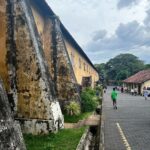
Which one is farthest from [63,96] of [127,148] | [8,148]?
[8,148]

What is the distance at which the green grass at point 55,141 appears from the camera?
10531 mm

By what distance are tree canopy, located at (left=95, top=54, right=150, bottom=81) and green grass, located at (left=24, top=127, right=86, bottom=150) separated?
85190mm

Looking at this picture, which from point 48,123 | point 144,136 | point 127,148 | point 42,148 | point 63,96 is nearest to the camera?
point 42,148

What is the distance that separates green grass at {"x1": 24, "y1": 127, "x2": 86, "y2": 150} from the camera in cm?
1053

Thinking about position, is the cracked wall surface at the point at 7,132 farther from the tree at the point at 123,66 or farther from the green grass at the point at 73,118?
the tree at the point at 123,66

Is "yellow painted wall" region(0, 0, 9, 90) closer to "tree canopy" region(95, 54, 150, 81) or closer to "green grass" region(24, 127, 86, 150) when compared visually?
"green grass" region(24, 127, 86, 150)

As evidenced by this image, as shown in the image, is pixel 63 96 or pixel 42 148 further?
pixel 63 96

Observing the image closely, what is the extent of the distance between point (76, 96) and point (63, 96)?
2.22 ft

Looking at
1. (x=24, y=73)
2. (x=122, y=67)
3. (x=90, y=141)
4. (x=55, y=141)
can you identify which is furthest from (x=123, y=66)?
(x=55, y=141)

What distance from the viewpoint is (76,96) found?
18953 mm

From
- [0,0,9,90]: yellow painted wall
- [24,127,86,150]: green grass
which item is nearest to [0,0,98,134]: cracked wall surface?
[0,0,9,90]: yellow painted wall

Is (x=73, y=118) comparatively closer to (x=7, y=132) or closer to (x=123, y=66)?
(x=7, y=132)

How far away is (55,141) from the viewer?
11516 mm

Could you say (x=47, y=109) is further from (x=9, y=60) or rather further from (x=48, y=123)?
(x=9, y=60)
